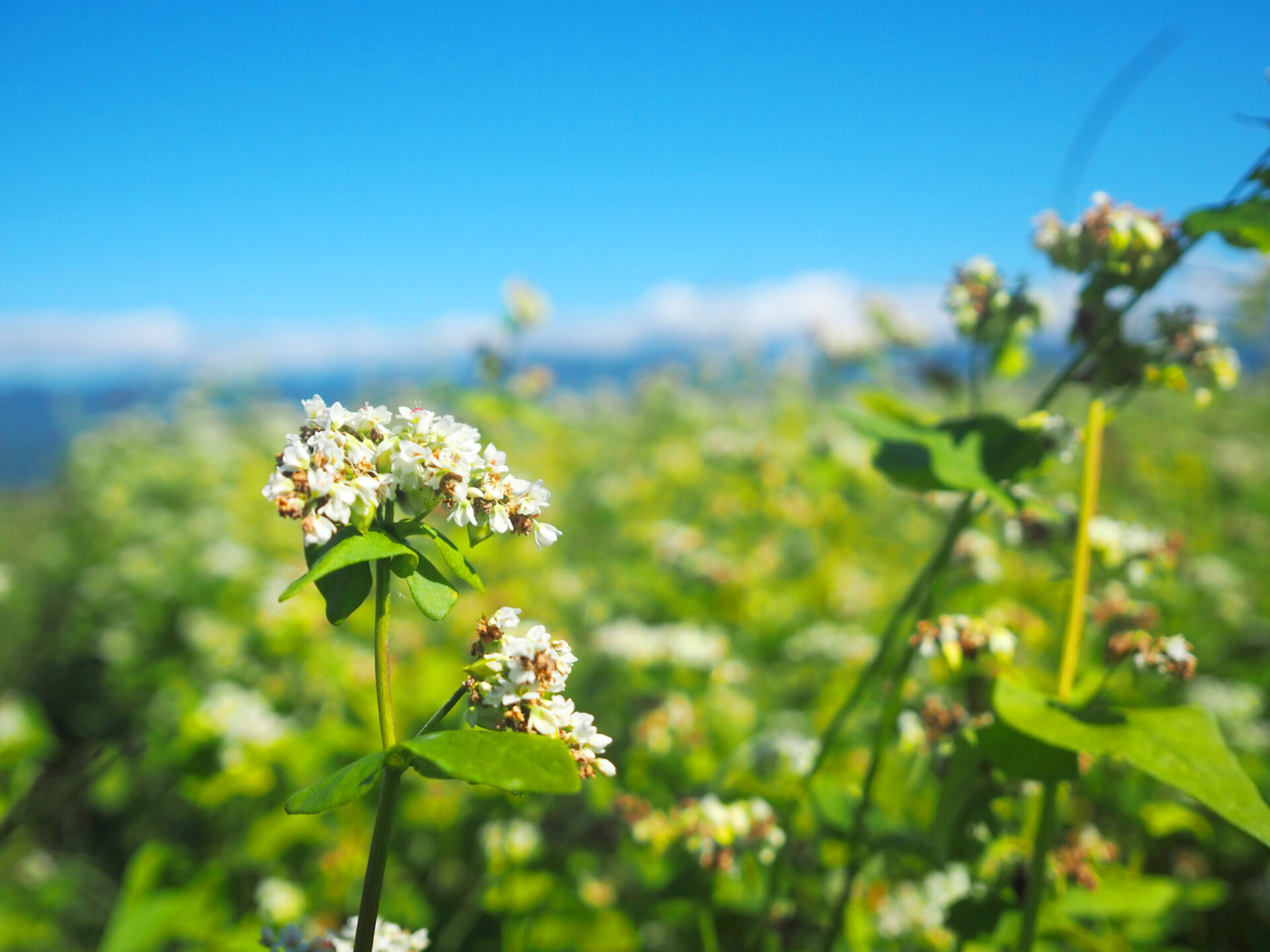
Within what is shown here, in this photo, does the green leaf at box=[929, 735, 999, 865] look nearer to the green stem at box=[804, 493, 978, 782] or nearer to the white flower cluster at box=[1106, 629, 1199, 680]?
the green stem at box=[804, 493, 978, 782]

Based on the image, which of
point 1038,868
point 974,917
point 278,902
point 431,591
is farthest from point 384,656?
point 278,902

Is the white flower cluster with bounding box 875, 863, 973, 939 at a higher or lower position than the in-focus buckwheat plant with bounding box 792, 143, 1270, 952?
lower

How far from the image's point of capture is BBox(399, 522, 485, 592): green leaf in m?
0.78

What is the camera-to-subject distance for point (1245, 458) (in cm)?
736

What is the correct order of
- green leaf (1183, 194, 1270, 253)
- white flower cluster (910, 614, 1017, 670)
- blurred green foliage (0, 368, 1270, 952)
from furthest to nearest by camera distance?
1. blurred green foliage (0, 368, 1270, 952)
2. white flower cluster (910, 614, 1017, 670)
3. green leaf (1183, 194, 1270, 253)

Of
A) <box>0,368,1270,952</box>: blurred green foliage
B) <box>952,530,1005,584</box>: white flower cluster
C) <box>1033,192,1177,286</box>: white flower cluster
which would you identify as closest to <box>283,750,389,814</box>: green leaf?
<box>0,368,1270,952</box>: blurred green foliage

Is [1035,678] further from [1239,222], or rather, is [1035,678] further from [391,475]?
[391,475]

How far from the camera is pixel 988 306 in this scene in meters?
1.71

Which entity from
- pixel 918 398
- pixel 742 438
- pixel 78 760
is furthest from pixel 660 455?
pixel 918 398

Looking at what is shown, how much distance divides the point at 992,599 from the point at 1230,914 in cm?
144

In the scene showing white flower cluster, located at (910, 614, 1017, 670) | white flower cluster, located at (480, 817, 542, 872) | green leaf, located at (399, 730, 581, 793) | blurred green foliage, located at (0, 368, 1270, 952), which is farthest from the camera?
white flower cluster, located at (480, 817, 542, 872)

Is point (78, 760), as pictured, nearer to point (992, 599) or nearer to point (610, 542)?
point (992, 599)

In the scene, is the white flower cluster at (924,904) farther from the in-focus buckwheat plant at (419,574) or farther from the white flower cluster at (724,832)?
the in-focus buckwheat plant at (419,574)

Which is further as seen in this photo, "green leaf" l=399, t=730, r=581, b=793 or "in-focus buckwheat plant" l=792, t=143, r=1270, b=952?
"in-focus buckwheat plant" l=792, t=143, r=1270, b=952
